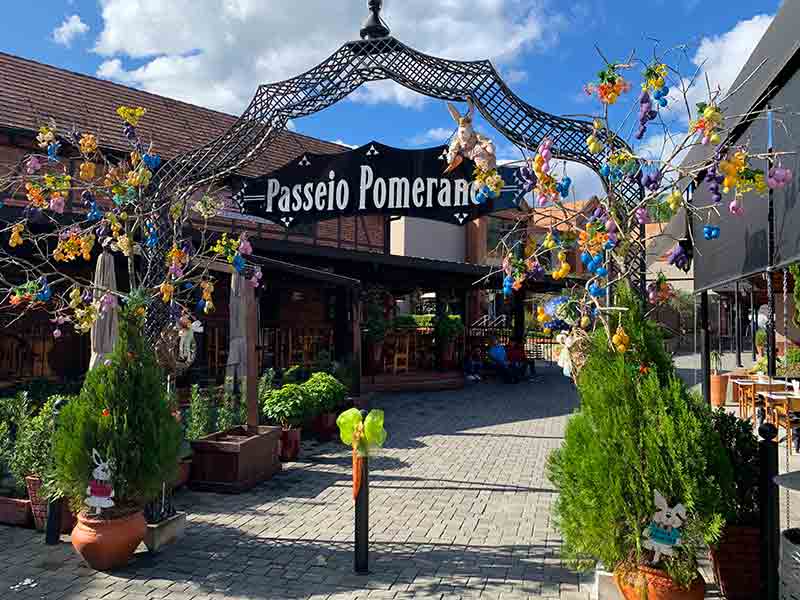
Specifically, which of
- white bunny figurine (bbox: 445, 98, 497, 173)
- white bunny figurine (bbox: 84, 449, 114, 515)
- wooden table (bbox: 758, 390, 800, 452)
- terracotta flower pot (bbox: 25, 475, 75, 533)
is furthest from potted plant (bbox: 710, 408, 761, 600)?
terracotta flower pot (bbox: 25, 475, 75, 533)

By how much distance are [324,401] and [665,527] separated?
6.75 meters

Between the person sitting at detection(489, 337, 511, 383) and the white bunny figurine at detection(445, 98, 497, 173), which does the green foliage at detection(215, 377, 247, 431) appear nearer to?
the white bunny figurine at detection(445, 98, 497, 173)

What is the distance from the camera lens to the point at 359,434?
4887mm

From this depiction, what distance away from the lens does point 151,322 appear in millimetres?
5684

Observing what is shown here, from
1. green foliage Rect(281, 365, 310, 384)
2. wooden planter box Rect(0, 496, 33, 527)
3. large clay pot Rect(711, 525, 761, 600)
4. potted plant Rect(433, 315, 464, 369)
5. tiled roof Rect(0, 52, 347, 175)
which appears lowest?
wooden planter box Rect(0, 496, 33, 527)

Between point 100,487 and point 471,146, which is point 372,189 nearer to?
point 471,146

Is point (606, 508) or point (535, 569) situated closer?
point (606, 508)

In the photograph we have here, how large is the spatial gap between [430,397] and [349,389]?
3.29 metres

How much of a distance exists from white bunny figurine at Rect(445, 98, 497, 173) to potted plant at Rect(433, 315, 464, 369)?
13.6 meters

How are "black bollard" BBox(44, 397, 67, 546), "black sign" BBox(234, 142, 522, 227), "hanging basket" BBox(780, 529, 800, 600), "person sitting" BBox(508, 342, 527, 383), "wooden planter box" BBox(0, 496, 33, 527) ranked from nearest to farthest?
"hanging basket" BBox(780, 529, 800, 600), "black bollard" BBox(44, 397, 67, 546), "wooden planter box" BBox(0, 496, 33, 527), "black sign" BBox(234, 142, 522, 227), "person sitting" BBox(508, 342, 527, 383)

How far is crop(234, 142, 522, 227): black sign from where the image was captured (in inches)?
270

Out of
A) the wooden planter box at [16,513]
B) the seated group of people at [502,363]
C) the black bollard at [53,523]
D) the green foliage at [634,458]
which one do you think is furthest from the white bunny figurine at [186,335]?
the seated group of people at [502,363]

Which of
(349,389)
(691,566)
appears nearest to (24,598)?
(691,566)

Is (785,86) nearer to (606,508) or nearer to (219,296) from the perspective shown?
(606,508)
